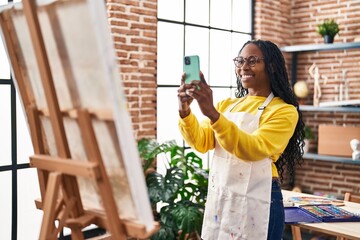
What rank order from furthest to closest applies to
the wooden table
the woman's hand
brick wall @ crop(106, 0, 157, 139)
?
brick wall @ crop(106, 0, 157, 139)
the wooden table
the woman's hand

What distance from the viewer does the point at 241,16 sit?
494cm

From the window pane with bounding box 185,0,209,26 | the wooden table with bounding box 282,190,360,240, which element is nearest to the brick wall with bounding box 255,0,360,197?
the window pane with bounding box 185,0,209,26

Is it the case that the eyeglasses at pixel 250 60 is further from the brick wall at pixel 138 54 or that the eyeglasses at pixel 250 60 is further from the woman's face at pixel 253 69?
the brick wall at pixel 138 54

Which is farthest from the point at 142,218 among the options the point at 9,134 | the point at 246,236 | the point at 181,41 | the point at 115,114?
the point at 181,41

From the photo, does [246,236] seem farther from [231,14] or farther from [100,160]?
[231,14]

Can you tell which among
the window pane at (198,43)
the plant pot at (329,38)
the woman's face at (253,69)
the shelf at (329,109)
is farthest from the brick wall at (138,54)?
the plant pot at (329,38)

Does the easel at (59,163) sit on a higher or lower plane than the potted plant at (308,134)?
higher

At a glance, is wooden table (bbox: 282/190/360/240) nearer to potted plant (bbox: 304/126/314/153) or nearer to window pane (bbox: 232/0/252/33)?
potted plant (bbox: 304/126/314/153)

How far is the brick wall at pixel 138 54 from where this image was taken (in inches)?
135

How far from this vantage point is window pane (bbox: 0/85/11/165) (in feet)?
9.74

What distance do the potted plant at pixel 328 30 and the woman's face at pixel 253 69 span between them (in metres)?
2.86

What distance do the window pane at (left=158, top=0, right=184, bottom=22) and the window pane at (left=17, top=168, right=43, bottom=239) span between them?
173cm

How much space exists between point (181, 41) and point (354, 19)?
1939 mm

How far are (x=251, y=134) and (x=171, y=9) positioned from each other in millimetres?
2368
